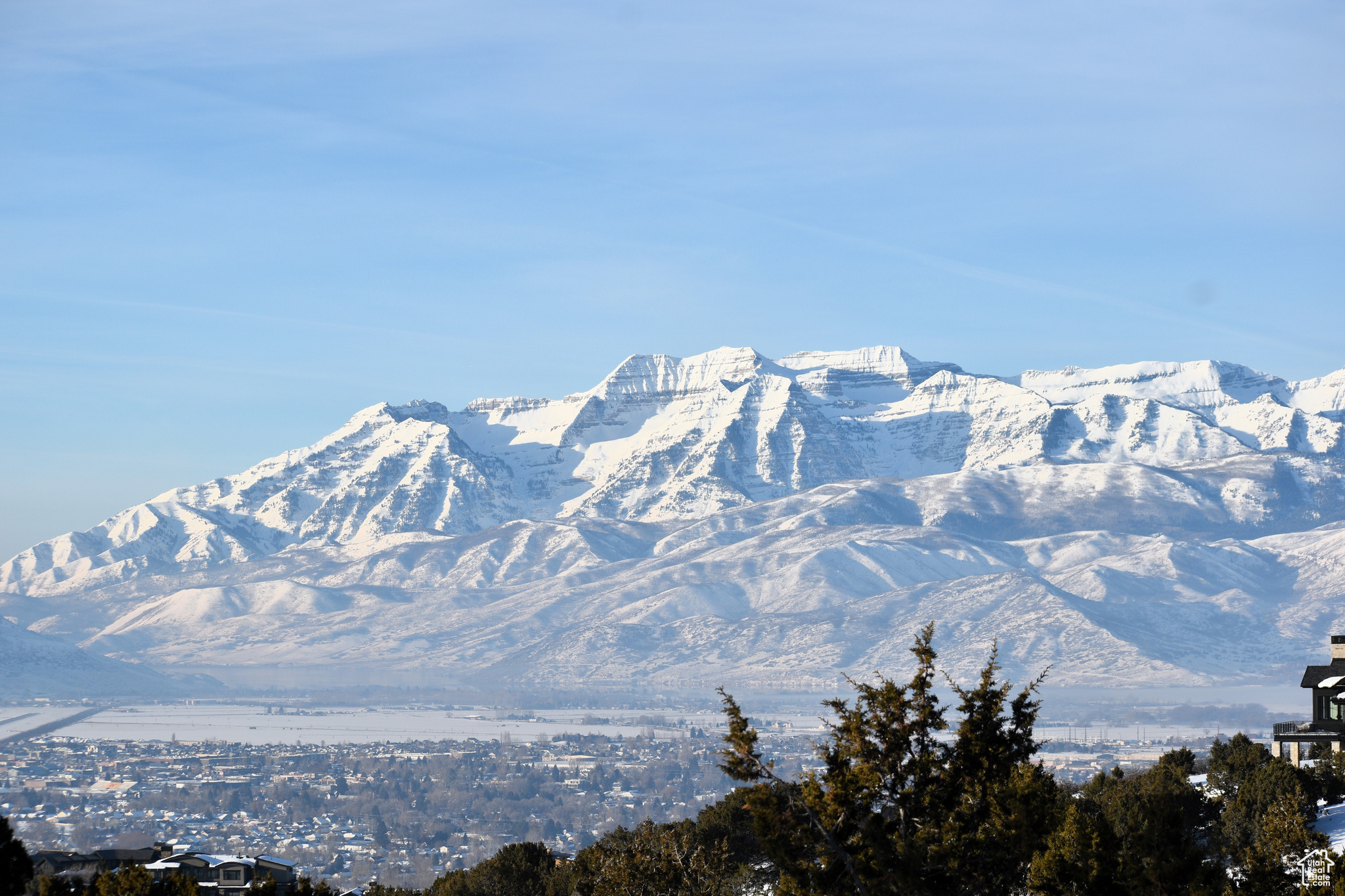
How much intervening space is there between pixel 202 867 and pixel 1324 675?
5692 cm

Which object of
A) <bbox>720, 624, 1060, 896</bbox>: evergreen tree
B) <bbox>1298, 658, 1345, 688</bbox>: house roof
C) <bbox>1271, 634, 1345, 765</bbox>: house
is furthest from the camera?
<bbox>1298, 658, 1345, 688</bbox>: house roof

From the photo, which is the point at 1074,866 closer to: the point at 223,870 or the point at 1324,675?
the point at 223,870

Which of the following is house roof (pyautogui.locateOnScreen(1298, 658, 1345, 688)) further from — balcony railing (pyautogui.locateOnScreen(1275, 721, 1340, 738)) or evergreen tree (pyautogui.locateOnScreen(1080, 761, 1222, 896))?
evergreen tree (pyautogui.locateOnScreen(1080, 761, 1222, 896))

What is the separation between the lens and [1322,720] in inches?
3374

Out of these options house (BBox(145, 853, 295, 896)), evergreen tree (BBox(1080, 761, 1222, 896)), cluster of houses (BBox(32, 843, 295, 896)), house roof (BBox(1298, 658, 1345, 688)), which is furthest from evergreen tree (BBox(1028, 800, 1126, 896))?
house roof (BBox(1298, 658, 1345, 688))

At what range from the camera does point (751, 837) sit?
70.1m

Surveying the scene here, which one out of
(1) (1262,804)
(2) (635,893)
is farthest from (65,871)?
(1) (1262,804)

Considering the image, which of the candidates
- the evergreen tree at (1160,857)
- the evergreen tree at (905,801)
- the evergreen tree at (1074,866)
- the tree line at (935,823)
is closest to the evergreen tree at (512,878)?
the tree line at (935,823)

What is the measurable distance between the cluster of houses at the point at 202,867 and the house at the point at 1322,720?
163 ft

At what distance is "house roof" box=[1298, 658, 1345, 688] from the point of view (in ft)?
282

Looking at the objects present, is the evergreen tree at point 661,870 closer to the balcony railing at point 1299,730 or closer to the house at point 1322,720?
the house at point 1322,720

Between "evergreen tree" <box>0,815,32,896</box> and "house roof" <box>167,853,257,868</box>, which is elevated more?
"evergreen tree" <box>0,815,32,896</box>

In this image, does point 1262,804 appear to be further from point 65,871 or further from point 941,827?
point 65,871

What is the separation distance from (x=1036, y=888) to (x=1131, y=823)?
5.74 metres
